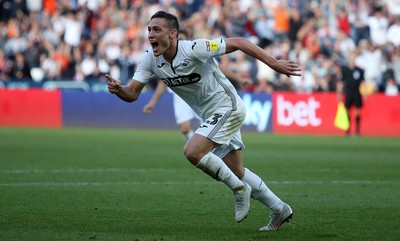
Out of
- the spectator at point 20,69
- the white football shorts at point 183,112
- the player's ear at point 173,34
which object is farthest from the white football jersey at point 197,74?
the spectator at point 20,69

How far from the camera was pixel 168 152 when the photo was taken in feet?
72.2

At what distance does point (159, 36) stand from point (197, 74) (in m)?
0.55

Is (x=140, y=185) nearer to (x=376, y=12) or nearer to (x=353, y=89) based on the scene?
(x=353, y=89)

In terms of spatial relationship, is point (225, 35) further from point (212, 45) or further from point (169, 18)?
point (212, 45)

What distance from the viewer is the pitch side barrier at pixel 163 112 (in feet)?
98.2

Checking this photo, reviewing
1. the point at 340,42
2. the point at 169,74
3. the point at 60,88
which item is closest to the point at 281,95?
the point at 340,42

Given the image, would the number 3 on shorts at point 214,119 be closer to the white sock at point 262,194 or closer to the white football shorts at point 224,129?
the white football shorts at point 224,129

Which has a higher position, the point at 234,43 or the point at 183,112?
the point at 234,43

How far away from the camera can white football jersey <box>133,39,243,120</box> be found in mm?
9992

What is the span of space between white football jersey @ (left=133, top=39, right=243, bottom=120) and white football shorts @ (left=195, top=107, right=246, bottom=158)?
0.32ft

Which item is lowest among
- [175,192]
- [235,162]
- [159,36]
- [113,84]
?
[175,192]

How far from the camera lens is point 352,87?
29.4 metres

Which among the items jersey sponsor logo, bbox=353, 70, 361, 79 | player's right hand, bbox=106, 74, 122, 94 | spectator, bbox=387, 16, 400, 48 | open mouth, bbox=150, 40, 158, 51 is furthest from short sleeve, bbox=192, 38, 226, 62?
spectator, bbox=387, 16, 400, 48

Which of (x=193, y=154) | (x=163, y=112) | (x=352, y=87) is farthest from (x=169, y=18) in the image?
(x=163, y=112)
